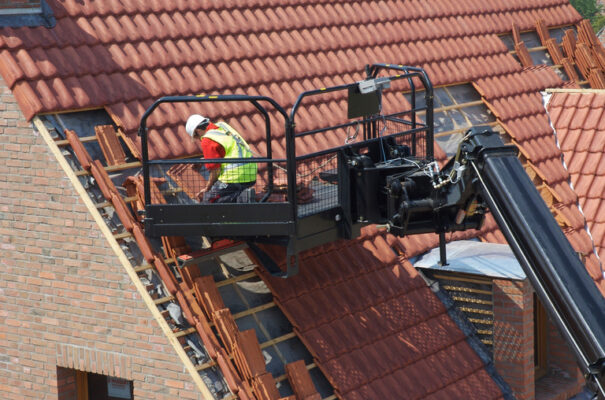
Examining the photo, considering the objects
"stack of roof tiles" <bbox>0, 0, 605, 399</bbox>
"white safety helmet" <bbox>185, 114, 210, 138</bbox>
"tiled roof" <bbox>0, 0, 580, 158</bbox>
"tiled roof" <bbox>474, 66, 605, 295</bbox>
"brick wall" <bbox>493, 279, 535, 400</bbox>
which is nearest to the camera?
"white safety helmet" <bbox>185, 114, 210, 138</bbox>

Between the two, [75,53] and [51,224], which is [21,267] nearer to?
[51,224]

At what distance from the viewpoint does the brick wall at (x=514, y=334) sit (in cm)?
1223

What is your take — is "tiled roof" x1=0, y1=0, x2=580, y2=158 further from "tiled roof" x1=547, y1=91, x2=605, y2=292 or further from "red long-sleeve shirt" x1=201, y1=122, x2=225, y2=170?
"red long-sleeve shirt" x1=201, y1=122, x2=225, y2=170

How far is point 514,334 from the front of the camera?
486 inches

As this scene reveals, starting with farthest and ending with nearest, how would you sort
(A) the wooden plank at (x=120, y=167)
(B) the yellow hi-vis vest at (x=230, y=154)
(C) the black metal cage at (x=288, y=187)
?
(A) the wooden plank at (x=120, y=167) < (B) the yellow hi-vis vest at (x=230, y=154) < (C) the black metal cage at (x=288, y=187)

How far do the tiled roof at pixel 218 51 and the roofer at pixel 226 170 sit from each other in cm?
143

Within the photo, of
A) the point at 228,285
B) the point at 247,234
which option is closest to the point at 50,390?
the point at 228,285

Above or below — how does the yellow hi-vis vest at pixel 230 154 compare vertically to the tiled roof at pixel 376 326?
above

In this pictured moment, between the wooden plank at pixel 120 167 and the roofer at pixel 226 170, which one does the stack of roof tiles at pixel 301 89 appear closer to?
the wooden plank at pixel 120 167

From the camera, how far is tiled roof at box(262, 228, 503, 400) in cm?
1125

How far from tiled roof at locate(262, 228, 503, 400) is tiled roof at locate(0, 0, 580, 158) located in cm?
197

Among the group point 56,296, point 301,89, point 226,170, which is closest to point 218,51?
point 301,89

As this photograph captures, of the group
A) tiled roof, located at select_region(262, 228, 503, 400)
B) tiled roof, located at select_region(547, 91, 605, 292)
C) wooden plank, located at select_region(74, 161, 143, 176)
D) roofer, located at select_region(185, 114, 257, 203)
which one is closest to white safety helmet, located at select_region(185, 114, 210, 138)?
roofer, located at select_region(185, 114, 257, 203)

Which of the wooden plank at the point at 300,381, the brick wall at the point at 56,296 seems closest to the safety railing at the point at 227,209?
the brick wall at the point at 56,296
